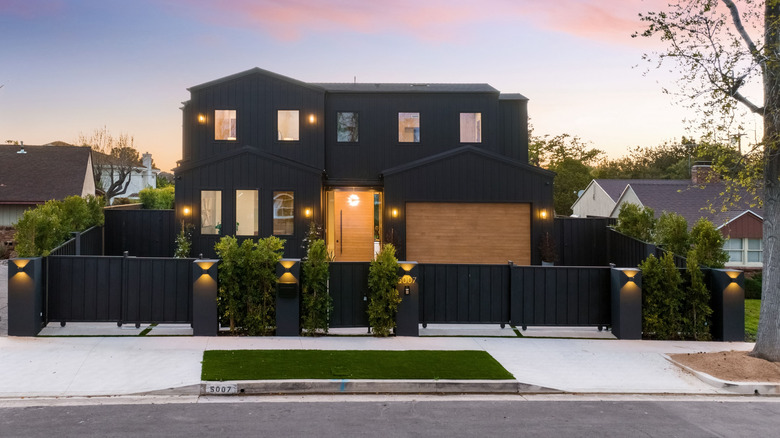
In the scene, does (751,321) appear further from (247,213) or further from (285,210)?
(247,213)

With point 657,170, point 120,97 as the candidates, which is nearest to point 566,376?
point 120,97

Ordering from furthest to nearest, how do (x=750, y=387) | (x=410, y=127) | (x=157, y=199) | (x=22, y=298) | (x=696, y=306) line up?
(x=157, y=199) → (x=410, y=127) → (x=696, y=306) → (x=22, y=298) → (x=750, y=387)

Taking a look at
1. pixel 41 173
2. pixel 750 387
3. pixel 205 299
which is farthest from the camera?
pixel 41 173

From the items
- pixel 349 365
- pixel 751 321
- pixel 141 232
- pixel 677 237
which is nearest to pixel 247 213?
pixel 141 232

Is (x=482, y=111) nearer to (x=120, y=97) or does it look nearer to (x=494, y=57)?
(x=494, y=57)

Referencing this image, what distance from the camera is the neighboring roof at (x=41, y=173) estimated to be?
27.2 metres

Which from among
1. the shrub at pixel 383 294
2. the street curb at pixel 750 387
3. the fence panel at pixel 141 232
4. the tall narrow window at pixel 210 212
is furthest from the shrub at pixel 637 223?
the fence panel at pixel 141 232

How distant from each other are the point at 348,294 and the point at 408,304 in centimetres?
126

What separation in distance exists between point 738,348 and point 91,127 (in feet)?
190

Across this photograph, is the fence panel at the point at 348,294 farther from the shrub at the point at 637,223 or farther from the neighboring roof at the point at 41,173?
the neighboring roof at the point at 41,173

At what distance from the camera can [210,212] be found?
19156 millimetres

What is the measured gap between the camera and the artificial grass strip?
8.25m

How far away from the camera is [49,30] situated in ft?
94.9

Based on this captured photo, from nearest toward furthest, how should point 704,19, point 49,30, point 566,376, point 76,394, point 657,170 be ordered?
point 76,394, point 566,376, point 704,19, point 49,30, point 657,170
